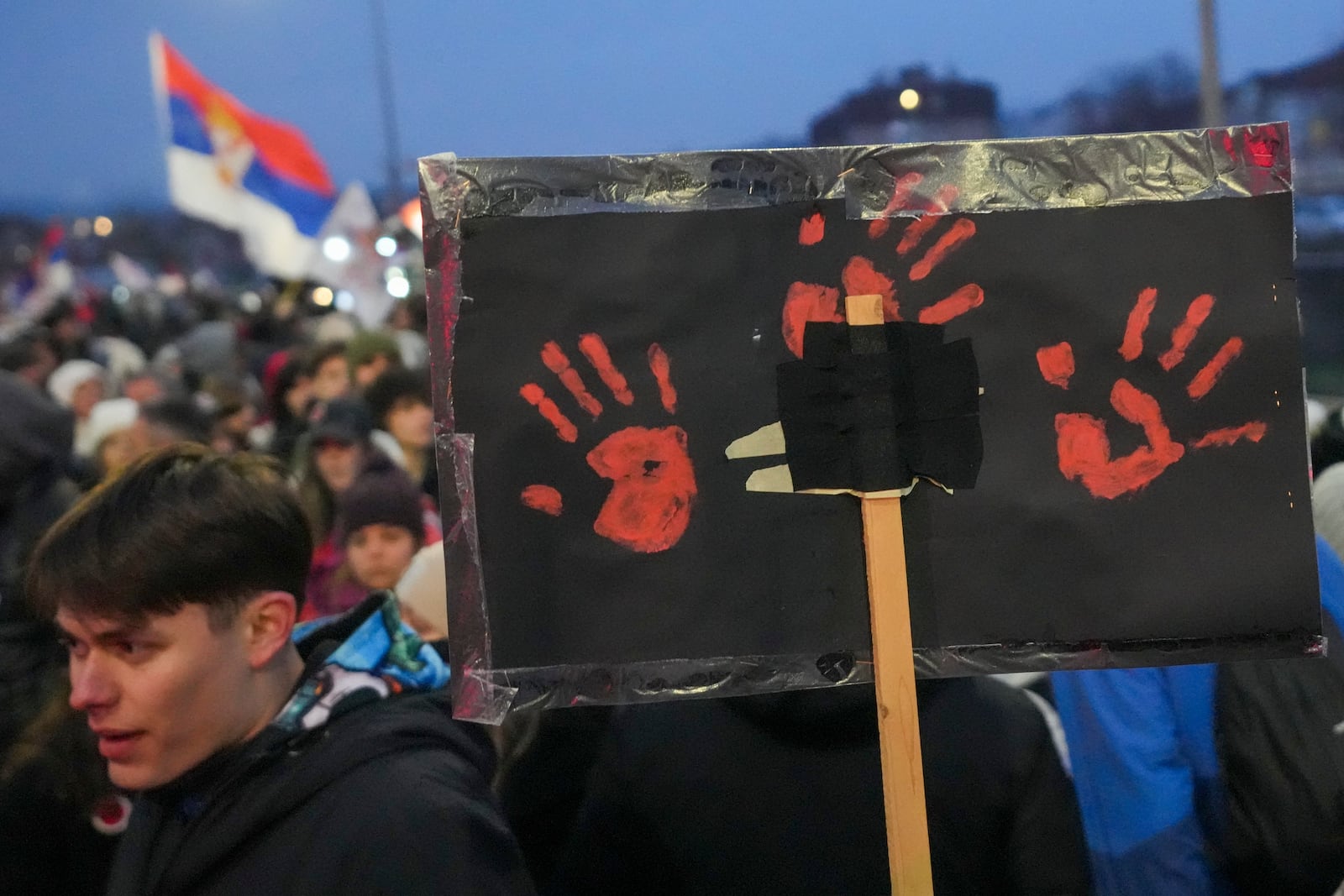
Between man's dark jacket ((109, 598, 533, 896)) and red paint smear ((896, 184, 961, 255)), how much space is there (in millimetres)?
876

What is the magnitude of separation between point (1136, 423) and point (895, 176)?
1.43 feet

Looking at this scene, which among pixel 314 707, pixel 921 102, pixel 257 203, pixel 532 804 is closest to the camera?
pixel 314 707

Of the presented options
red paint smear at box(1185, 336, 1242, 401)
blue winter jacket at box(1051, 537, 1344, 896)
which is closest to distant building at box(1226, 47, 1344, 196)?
blue winter jacket at box(1051, 537, 1344, 896)

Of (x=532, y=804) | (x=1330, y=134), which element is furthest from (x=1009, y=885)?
(x=1330, y=134)

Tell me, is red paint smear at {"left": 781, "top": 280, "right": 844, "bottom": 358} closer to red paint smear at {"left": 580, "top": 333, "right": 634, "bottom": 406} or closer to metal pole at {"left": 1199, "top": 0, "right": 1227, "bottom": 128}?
red paint smear at {"left": 580, "top": 333, "right": 634, "bottom": 406}

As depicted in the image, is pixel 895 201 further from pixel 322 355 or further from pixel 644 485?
pixel 322 355

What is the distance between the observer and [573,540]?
60.6 inches

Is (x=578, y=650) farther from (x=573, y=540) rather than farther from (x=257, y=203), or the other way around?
(x=257, y=203)

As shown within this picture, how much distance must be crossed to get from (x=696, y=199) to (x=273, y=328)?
10.7 metres

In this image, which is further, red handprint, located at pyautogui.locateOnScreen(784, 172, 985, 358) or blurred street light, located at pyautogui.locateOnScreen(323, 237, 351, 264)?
blurred street light, located at pyautogui.locateOnScreen(323, 237, 351, 264)

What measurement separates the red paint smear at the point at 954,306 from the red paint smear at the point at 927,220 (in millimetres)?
78

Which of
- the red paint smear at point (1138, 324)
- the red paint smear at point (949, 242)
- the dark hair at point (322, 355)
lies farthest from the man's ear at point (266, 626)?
the dark hair at point (322, 355)

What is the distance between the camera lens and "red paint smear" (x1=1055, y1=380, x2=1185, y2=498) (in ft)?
5.16

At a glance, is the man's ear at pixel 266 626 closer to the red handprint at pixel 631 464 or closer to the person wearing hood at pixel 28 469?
the red handprint at pixel 631 464
